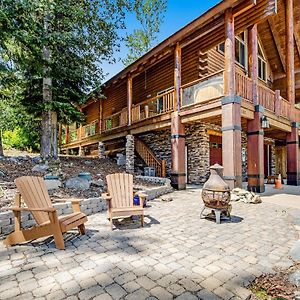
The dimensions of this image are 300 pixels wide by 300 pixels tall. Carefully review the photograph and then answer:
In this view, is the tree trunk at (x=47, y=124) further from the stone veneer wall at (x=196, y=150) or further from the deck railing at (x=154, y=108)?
the stone veneer wall at (x=196, y=150)

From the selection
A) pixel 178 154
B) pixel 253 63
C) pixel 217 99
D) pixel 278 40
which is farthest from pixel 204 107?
pixel 278 40

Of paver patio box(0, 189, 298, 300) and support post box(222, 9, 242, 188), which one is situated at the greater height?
support post box(222, 9, 242, 188)

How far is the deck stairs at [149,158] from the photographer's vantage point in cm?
1026

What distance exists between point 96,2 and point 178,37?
665cm

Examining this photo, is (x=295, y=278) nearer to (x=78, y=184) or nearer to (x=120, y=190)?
(x=120, y=190)

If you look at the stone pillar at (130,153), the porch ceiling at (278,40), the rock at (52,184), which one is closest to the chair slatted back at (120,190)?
the rock at (52,184)

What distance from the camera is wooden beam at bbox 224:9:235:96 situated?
711 centimetres

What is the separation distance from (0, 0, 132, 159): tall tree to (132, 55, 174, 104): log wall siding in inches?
91.5

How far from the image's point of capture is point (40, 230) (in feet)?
10.9

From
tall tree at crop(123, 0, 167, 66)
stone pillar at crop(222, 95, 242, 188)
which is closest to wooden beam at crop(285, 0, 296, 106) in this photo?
stone pillar at crop(222, 95, 242, 188)

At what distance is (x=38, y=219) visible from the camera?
3.47 m

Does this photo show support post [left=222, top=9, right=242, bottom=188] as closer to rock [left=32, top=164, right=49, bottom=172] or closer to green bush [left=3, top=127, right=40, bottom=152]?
rock [left=32, top=164, right=49, bottom=172]

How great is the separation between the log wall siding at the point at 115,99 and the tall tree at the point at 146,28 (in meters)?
8.13

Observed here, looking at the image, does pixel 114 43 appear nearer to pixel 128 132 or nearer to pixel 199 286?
pixel 128 132
